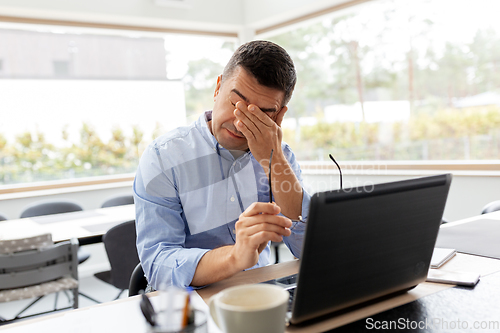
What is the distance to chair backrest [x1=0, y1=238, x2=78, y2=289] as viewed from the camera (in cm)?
208

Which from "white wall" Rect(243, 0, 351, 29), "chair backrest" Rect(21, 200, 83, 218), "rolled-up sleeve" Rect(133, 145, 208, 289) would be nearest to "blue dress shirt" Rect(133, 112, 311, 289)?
"rolled-up sleeve" Rect(133, 145, 208, 289)

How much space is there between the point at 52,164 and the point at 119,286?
8.11 ft

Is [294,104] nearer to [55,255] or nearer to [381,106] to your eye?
[381,106]

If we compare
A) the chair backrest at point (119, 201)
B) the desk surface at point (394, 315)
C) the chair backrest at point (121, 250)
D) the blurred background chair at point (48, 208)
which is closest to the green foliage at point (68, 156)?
the blurred background chair at point (48, 208)

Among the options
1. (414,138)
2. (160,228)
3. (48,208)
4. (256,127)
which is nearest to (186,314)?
(160,228)

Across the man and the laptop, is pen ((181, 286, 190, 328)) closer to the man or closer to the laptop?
the laptop

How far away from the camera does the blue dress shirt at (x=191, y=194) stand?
1.16 meters

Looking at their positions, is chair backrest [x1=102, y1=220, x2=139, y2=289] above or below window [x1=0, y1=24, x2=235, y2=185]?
below

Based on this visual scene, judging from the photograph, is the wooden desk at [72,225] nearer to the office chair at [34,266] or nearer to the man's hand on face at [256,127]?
the office chair at [34,266]

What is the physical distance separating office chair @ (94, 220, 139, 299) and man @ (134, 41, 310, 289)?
1063mm

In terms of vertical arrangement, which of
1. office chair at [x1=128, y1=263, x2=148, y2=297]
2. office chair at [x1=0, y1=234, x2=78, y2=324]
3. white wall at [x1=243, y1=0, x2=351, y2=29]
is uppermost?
white wall at [x1=243, y1=0, x2=351, y2=29]

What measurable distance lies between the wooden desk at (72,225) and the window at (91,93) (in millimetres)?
1384

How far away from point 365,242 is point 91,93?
4370 mm

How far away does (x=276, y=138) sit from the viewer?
1238 millimetres
